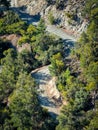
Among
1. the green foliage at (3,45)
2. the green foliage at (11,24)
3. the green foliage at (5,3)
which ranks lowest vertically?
the green foliage at (3,45)

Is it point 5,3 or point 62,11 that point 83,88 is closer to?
point 62,11

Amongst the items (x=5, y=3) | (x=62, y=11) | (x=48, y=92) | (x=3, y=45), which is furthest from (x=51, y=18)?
(x=48, y=92)

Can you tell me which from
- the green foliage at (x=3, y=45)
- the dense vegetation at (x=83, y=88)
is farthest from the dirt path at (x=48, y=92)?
the green foliage at (x=3, y=45)

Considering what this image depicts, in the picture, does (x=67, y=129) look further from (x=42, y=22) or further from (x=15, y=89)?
(x=42, y=22)

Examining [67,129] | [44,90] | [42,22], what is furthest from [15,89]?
[42,22]

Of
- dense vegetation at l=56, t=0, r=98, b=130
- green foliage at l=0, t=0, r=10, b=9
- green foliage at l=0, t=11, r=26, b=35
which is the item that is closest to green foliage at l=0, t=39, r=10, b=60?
green foliage at l=0, t=11, r=26, b=35

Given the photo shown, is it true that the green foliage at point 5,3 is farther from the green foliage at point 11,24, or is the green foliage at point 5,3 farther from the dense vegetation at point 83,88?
the dense vegetation at point 83,88
